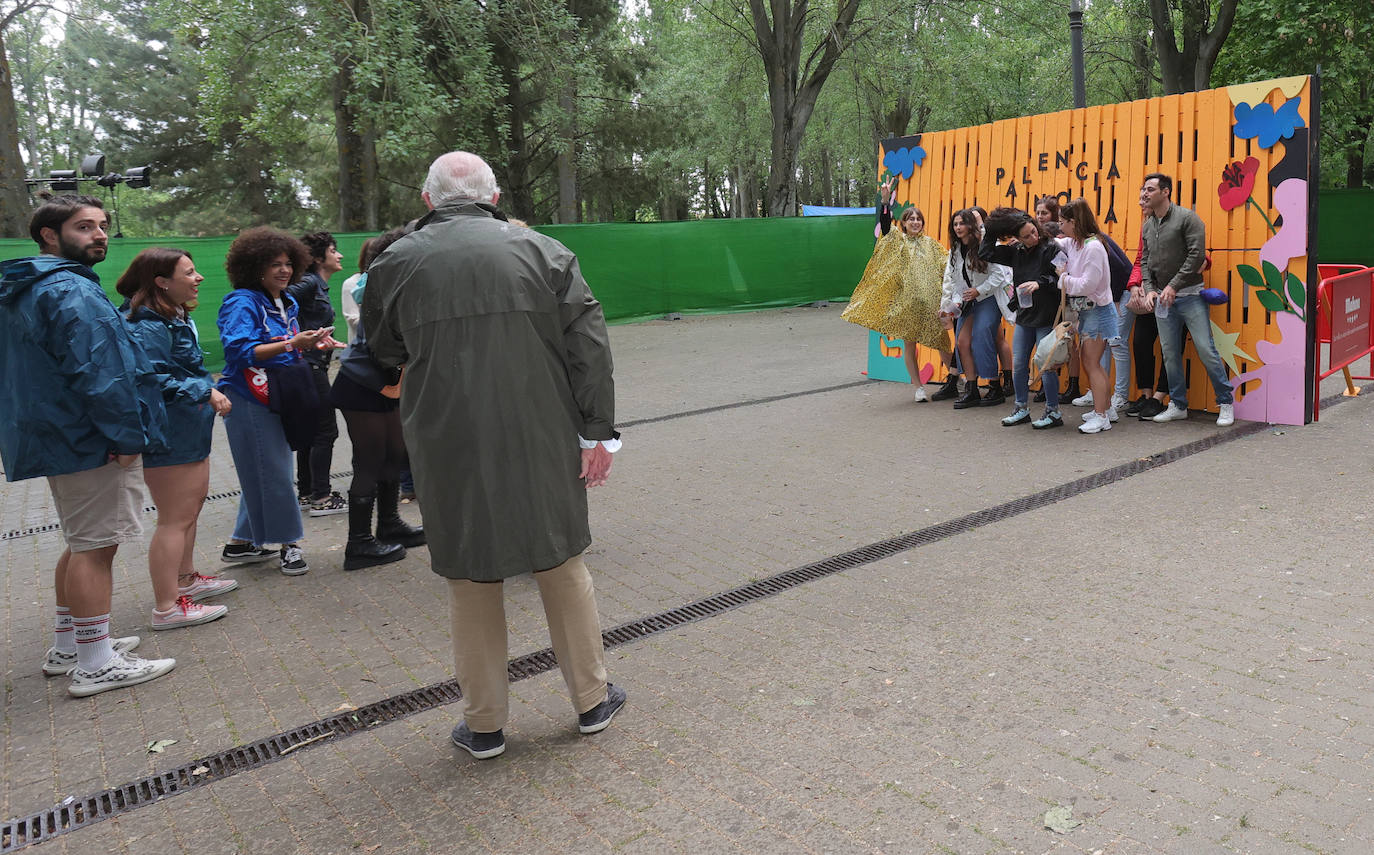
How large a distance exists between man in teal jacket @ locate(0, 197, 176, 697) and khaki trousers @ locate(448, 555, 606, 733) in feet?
5.47

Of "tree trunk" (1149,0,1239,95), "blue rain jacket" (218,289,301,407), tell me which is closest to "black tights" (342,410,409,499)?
"blue rain jacket" (218,289,301,407)

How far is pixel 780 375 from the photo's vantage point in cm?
1195

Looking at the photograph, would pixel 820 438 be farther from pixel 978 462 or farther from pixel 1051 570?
pixel 1051 570

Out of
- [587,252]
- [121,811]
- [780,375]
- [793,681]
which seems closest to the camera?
[121,811]

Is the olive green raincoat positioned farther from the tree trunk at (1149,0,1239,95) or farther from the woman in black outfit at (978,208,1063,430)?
the tree trunk at (1149,0,1239,95)

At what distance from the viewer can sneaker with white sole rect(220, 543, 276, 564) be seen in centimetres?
568

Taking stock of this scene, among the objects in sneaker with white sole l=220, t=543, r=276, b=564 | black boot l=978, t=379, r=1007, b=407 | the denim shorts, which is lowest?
sneaker with white sole l=220, t=543, r=276, b=564

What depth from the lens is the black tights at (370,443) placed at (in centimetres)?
529

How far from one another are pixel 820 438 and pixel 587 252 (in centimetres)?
1066

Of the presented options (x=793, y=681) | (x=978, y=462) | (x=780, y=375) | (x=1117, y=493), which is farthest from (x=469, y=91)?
(x=793, y=681)

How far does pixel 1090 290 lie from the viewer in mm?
7422

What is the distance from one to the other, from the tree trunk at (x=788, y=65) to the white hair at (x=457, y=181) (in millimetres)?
19326

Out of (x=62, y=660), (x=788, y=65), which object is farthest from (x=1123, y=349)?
(x=788, y=65)

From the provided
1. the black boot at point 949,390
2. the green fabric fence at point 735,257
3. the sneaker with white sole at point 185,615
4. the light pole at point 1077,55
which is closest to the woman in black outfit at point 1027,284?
the black boot at point 949,390
